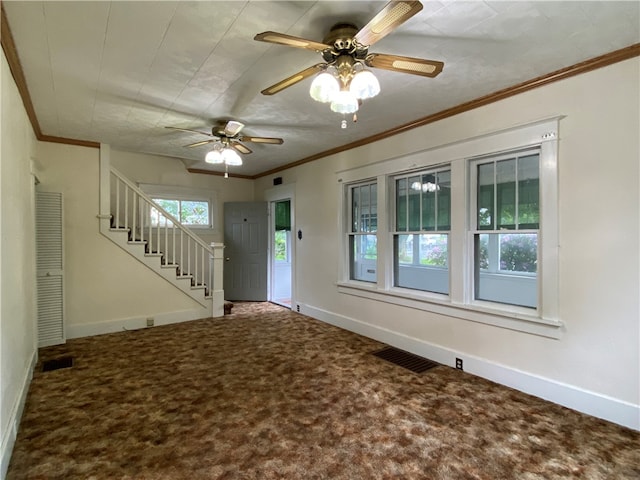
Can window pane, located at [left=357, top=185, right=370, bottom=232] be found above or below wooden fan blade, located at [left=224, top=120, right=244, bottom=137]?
below

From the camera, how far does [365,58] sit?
6.68 ft

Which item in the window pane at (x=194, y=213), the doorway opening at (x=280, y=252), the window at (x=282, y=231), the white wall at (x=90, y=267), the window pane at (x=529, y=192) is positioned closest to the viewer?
the window pane at (x=529, y=192)

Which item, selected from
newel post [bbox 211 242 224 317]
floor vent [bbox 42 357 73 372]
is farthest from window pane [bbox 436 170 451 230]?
floor vent [bbox 42 357 73 372]

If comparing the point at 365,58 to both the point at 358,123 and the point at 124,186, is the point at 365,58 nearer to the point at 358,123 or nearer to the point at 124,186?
the point at 358,123

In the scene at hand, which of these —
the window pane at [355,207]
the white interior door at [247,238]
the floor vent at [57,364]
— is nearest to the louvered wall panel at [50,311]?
the floor vent at [57,364]

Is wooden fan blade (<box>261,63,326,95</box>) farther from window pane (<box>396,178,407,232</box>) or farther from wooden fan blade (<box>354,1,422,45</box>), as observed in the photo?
window pane (<box>396,178,407,232</box>)

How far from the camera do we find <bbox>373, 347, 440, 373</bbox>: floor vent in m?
3.34

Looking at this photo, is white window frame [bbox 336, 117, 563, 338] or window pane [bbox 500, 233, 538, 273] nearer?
white window frame [bbox 336, 117, 563, 338]

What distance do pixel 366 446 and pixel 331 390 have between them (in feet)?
2.53

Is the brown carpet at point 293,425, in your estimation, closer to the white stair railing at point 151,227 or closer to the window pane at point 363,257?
the window pane at point 363,257

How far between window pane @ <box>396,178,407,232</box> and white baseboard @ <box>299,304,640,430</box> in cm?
130

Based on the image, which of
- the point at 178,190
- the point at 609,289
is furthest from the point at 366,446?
the point at 178,190

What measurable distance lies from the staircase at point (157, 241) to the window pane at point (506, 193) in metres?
4.13

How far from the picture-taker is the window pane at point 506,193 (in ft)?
9.84
